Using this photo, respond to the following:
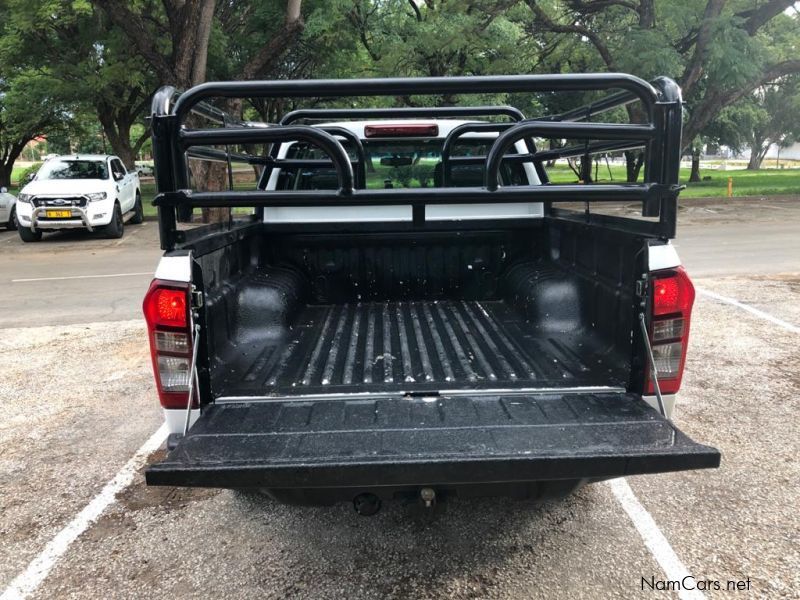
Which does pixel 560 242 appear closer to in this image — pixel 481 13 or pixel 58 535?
pixel 58 535

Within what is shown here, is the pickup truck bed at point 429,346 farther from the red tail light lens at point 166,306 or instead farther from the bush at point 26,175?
the bush at point 26,175

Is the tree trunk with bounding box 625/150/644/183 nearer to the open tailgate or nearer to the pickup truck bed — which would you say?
the pickup truck bed

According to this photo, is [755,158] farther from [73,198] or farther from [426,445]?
[426,445]

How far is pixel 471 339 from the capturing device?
3.54 m

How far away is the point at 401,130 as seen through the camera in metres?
4.23

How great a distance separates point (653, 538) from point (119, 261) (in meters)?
11.4

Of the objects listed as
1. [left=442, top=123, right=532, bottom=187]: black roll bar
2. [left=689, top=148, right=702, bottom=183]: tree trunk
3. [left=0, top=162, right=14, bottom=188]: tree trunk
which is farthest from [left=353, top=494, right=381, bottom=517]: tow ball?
[left=689, top=148, right=702, bottom=183]: tree trunk

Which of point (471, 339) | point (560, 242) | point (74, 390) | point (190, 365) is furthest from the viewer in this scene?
point (74, 390)

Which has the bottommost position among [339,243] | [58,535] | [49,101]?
[58,535]

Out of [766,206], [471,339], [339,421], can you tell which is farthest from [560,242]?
[766,206]

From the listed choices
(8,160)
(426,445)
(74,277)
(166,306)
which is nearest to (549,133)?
(426,445)

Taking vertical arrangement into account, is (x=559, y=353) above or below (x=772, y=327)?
above

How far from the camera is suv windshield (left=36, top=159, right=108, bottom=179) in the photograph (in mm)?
14962

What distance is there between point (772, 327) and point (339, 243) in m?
4.79
